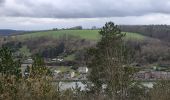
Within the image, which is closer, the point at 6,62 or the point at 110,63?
the point at 110,63

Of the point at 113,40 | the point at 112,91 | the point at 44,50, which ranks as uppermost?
the point at 113,40

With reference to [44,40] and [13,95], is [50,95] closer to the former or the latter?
[13,95]

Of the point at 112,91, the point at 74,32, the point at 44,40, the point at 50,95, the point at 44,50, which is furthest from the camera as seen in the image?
the point at 74,32

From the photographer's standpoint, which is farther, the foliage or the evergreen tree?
the foliage

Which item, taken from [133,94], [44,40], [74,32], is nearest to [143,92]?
[133,94]

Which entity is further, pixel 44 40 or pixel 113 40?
pixel 44 40

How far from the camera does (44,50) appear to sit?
3844 inches

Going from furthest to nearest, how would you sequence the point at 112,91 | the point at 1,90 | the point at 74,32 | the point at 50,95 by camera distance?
the point at 74,32 < the point at 112,91 < the point at 1,90 < the point at 50,95

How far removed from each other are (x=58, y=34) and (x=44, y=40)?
11.4m

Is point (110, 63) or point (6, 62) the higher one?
point (110, 63)

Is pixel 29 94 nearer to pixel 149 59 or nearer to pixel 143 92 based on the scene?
pixel 143 92

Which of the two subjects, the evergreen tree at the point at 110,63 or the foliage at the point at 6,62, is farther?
the foliage at the point at 6,62

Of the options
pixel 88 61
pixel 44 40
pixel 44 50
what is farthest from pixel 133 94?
pixel 44 40

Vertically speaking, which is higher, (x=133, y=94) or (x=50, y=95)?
(x=50, y=95)
